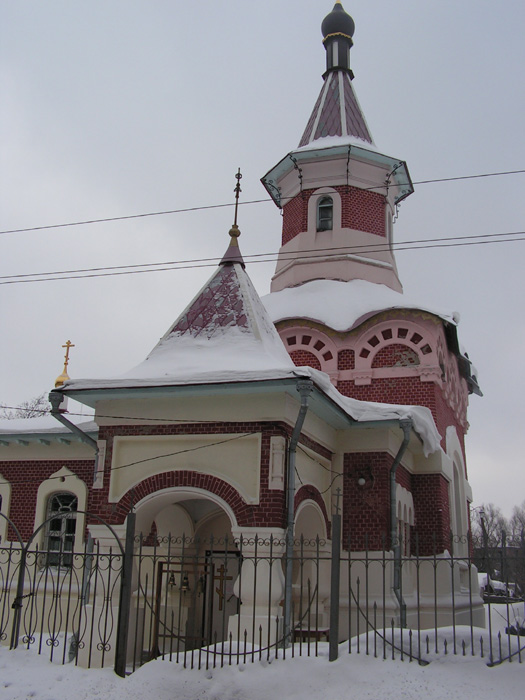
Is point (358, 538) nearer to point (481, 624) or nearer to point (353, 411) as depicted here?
point (353, 411)

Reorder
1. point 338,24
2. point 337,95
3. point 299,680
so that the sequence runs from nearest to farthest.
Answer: point 299,680, point 337,95, point 338,24

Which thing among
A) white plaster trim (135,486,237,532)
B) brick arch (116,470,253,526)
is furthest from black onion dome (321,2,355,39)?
white plaster trim (135,486,237,532)

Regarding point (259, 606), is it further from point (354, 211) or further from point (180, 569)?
point (354, 211)

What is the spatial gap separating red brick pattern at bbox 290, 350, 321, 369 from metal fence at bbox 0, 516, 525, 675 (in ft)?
13.1

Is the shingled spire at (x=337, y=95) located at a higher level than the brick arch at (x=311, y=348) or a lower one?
higher

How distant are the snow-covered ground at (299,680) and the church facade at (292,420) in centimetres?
61

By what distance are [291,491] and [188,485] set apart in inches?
53.6

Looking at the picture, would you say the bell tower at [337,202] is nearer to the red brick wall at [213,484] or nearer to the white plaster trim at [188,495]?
the red brick wall at [213,484]

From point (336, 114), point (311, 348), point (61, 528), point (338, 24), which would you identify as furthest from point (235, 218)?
point (338, 24)

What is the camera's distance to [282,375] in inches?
348

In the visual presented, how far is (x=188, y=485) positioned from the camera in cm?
942

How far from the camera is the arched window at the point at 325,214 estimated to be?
1698 centimetres

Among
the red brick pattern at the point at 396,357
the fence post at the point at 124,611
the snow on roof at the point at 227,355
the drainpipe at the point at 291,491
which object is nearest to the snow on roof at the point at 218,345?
the snow on roof at the point at 227,355

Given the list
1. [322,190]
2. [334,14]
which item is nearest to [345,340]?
[322,190]
